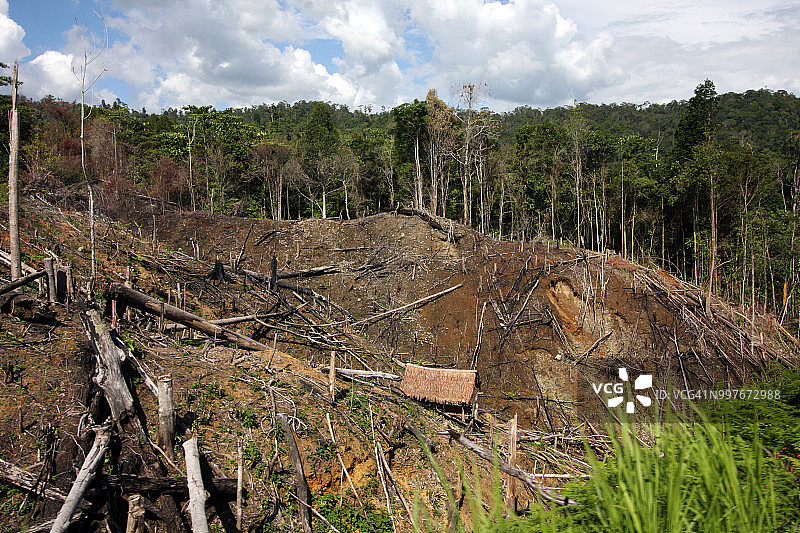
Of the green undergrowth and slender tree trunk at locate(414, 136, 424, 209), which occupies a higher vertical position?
slender tree trunk at locate(414, 136, 424, 209)

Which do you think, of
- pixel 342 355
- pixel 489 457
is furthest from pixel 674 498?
pixel 342 355

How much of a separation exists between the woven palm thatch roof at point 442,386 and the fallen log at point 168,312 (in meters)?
2.92

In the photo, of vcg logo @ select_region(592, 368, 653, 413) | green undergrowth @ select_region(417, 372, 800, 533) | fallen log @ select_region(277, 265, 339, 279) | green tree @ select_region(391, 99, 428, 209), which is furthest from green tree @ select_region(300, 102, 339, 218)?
green undergrowth @ select_region(417, 372, 800, 533)

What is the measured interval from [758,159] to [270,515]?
19420mm

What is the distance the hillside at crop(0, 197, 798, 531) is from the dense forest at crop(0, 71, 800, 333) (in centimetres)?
290

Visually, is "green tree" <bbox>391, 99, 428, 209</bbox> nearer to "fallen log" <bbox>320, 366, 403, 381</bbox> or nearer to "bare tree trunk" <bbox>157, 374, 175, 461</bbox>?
"fallen log" <bbox>320, 366, 403, 381</bbox>

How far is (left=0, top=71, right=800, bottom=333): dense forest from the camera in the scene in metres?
15.7

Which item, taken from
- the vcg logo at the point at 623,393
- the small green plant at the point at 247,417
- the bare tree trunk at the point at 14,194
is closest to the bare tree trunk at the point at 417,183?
the vcg logo at the point at 623,393

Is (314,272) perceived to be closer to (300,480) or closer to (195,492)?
(300,480)

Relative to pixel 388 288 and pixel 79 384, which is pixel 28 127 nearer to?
pixel 388 288

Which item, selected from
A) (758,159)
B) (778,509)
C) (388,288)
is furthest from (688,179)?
(778,509)

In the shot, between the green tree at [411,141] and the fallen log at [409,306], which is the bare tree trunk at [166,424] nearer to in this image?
the fallen log at [409,306]

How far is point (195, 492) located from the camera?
3.69 meters

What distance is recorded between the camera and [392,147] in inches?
1010
